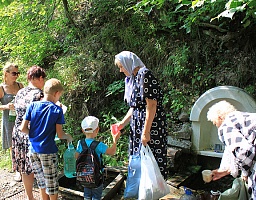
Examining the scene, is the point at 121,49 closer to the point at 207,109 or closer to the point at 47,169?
the point at 207,109

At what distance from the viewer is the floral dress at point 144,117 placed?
8.79ft

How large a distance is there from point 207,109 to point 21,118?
250 centimetres

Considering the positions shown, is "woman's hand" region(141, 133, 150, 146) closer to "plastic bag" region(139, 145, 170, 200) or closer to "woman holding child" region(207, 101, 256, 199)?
"plastic bag" region(139, 145, 170, 200)

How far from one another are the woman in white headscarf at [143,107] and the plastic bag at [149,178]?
125mm

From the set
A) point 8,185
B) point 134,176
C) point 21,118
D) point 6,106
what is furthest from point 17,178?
point 134,176

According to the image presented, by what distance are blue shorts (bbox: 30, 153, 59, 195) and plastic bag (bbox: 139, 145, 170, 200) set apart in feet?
2.86

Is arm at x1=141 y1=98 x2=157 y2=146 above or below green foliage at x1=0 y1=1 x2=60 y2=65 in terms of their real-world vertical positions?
below

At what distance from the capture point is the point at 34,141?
2.76 m

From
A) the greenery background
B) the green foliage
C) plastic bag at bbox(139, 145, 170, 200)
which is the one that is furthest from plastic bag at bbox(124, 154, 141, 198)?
the green foliage

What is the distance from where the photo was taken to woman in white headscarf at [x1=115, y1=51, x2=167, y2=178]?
2.68 meters

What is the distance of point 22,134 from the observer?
3.25 metres

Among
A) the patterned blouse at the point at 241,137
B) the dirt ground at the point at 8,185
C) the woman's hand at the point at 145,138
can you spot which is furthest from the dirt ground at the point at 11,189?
the patterned blouse at the point at 241,137

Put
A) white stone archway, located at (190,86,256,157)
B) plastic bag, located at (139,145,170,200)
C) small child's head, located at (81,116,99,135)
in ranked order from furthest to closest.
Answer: white stone archway, located at (190,86,256,157), plastic bag, located at (139,145,170,200), small child's head, located at (81,116,99,135)

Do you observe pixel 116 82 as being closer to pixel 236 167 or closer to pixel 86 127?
pixel 86 127
